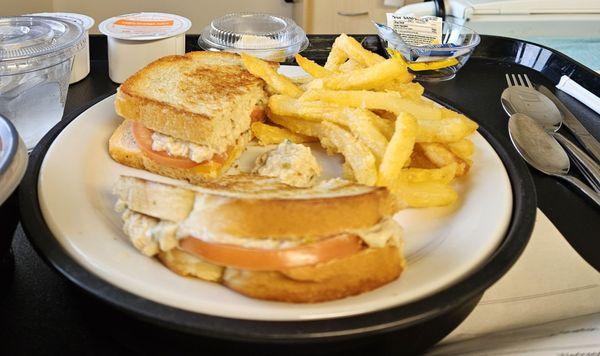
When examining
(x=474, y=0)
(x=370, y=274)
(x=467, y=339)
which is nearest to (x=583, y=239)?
(x=467, y=339)

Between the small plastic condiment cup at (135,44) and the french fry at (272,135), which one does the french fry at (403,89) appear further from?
the small plastic condiment cup at (135,44)

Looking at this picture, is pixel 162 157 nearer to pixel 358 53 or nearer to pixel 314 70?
pixel 314 70

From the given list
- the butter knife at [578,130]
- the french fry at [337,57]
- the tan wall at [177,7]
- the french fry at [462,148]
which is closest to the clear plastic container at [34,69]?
the french fry at [337,57]

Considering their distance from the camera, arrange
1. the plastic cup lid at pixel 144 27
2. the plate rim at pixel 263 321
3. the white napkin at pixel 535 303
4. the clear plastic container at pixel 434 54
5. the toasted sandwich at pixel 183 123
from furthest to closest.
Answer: the clear plastic container at pixel 434 54 → the plastic cup lid at pixel 144 27 → the toasted sandwich at pixel 183 123 → the white napkin at pixel 535 303 → the plate rim at pixel 263 321

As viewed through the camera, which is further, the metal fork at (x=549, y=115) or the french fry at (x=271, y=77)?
the metal fork at (x=549, y=115)

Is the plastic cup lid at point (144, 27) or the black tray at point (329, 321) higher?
the plastic cup lid at point (144, 27)

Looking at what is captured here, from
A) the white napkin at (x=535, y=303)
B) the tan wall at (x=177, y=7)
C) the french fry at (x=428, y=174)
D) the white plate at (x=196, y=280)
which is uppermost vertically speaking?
the french fry at (x=428, y=174)
